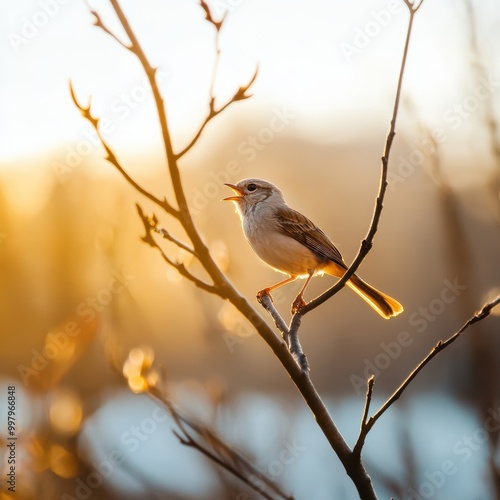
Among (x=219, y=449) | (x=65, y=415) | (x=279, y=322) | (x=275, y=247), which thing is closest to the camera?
(x=219, y=449)

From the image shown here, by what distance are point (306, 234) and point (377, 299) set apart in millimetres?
757

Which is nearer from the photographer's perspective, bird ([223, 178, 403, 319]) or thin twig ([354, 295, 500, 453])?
thin twig ([354, 295, 500, 453])

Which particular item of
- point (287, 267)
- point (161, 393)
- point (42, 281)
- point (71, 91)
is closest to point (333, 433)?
point (161, 393)

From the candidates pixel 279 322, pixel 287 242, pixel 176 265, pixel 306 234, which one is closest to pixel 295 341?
pixel 279 322

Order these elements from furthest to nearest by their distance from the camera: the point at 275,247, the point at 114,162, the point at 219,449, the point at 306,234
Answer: the point at 306,234
the point at 275,247
the point at 219,449
the point at 114,162

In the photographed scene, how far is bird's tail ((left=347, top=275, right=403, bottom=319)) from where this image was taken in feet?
12.7

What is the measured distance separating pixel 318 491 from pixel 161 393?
2.41 meters

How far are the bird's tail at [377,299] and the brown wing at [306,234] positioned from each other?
29 centimetres

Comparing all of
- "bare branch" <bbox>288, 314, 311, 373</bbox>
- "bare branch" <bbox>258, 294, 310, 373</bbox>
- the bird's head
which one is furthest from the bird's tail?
"bare branch" <bbox>288, 314, 311, 373</bbox>

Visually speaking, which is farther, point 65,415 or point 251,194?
point 251,194

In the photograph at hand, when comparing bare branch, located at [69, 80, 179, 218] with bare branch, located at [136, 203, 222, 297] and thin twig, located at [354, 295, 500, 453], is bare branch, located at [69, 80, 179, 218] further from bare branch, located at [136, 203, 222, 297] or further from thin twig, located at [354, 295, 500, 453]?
thin twig, located at [354, 295, 500, 453]

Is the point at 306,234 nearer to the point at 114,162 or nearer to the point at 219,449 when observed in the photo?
the point at 219,449

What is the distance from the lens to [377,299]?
4.02 m

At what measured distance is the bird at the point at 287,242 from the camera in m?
4.13
